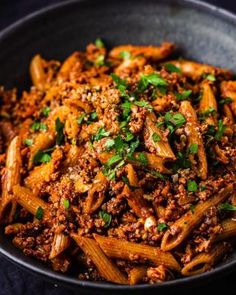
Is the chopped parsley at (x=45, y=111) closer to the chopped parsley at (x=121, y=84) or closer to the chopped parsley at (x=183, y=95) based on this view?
the chopped parsley at (x=121, y=84)

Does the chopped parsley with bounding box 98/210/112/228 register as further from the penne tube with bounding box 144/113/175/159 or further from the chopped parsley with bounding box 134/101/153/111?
the chopped parsley with bounding box 134/101/153/111

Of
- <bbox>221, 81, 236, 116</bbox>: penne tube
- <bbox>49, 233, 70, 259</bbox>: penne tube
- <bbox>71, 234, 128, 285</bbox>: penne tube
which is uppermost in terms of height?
<bbox>221, 81, 236, 116</bbox>: penne tube

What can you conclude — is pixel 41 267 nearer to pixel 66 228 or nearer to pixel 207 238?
pixel 66 228

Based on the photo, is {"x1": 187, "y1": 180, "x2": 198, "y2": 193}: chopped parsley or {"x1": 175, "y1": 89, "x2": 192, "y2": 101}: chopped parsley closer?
{"x1": 187, "y1": 180, "x2": 198, "y2": 193}: chopped parsley

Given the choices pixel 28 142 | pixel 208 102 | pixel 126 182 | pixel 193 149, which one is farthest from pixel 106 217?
pixel 208 102

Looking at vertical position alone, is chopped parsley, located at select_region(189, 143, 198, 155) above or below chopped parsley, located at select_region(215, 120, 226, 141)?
above

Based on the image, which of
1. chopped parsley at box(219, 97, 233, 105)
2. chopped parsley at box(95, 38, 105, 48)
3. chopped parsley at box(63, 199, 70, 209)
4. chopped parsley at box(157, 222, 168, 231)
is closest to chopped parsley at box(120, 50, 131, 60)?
chopped parsley at box(95, 38, 105, 48)

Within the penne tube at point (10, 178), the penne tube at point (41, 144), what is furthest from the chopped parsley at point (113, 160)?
the penne tube at point (10, 178)

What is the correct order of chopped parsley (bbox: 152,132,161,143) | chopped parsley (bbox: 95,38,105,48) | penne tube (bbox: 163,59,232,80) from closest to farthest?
chopped parsley (bbox: 152,132,161,143) → penne tube (bbox: 163,59,232,80) → chopped parsley (bbox: 95,38,105,48)
